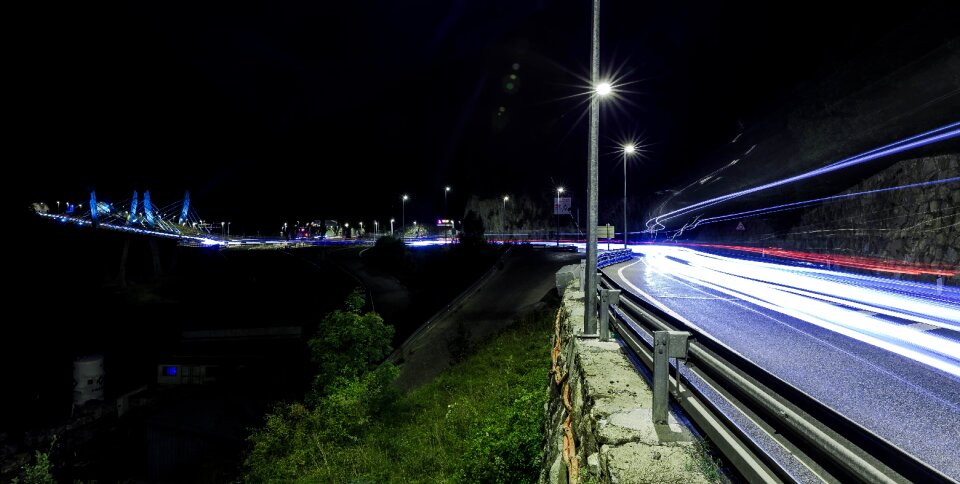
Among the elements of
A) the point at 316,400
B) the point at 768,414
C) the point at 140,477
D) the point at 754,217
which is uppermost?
the point at 754,217

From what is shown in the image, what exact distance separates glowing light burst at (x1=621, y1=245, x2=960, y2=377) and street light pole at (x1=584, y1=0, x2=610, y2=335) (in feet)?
16.6

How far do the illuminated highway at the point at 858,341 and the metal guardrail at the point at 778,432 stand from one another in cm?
155

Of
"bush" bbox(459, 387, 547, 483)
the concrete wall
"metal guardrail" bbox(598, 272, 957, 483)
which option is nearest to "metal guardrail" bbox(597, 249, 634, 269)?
"bush" bbox(459, 387, 547, 483)

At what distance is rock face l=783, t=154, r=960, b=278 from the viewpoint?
1992 cm

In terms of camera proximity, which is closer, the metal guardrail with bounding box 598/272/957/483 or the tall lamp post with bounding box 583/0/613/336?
the metal guardrail with bounding box 598/272/957/483

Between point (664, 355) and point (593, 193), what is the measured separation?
4872 mm

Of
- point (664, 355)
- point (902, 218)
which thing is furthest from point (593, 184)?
point (902, 218)

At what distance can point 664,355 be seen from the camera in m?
4.21

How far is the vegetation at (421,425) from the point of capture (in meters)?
9.44

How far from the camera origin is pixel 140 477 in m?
28.4

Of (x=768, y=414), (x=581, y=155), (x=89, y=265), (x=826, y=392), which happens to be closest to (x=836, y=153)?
(x=826, y=392)

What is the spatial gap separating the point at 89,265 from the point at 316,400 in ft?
386

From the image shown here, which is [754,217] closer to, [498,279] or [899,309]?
[498,279]

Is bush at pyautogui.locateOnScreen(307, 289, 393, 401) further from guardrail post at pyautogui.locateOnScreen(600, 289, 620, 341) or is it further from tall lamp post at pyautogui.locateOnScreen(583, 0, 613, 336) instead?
guardrail post at pyautogui.locateOnScreen(600, 289, 620, 341)
